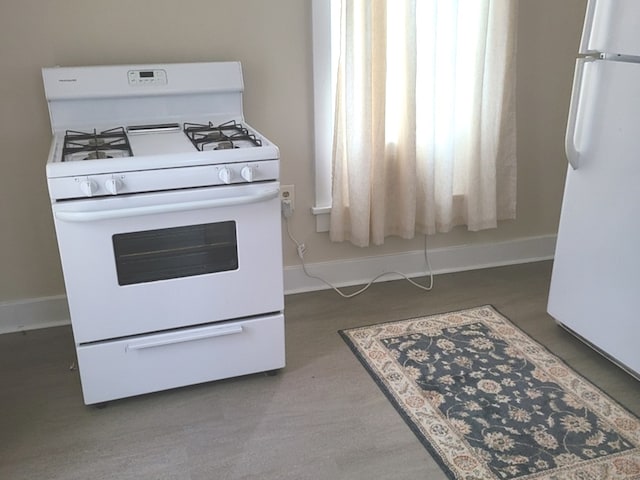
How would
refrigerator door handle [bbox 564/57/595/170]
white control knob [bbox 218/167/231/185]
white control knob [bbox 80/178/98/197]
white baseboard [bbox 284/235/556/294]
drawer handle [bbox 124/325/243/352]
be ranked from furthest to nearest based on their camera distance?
white baseboard [bbox 284/235/556/294] → refrigerator door handle [bbox 564/57/595/170] → drawer handle [bbox 124/325/243/352] → white control knob [bbox 218/167/231/185] → white control knob [bbox 80/178/98/197]

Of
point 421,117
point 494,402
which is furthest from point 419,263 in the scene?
point 494,402

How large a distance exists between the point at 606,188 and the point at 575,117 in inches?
11.0

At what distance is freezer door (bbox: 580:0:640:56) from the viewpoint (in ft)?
6.46

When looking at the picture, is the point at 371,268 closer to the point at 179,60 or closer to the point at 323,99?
the point at 323,99

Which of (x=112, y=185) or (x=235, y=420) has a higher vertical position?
(x=112, y=185)

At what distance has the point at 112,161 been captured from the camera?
184cm

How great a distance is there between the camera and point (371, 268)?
3012 mm

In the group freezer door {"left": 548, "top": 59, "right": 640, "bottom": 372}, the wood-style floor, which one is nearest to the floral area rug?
the wood-style floor

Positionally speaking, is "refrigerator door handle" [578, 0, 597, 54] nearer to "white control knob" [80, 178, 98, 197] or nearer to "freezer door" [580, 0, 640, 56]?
"freezer door" [580, 0, 640, 56]

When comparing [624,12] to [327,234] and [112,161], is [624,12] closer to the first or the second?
[327,234]

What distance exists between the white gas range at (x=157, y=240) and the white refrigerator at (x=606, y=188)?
3.66ft

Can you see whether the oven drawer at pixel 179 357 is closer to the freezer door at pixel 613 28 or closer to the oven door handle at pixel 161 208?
the oven door handle at pixel 161 208

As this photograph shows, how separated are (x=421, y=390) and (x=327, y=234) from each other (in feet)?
3.15

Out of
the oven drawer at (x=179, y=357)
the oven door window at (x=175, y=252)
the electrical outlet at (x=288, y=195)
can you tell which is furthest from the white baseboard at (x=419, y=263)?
the oven door window at (x=175, y=252)
